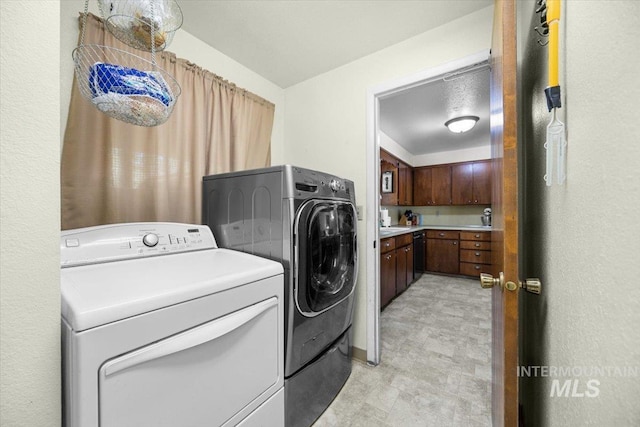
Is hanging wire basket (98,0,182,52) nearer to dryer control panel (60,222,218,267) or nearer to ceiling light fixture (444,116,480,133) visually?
dryer control panel (60,222,218,267)

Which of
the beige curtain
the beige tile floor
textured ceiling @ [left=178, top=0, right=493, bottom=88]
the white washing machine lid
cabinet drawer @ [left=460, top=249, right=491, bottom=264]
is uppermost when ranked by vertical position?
textured ceiling @ [left=178, top=0, right=493, bottom=88]

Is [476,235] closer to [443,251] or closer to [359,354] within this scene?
[443,251]

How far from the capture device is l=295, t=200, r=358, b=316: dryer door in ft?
4.09

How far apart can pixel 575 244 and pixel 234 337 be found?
1016 mm

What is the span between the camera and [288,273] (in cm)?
120

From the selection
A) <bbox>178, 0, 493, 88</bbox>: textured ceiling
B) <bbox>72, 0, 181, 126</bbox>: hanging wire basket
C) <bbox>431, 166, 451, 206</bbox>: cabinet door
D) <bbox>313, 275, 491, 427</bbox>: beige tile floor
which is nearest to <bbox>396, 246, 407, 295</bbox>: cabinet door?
<bbox>313, 275, 491, 427</bbox>: beige tile floor

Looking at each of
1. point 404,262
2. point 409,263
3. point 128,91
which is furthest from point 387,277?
point 128,91

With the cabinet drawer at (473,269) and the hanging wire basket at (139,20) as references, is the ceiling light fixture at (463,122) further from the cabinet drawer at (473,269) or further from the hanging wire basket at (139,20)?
the hanging wire basket at (139,20)

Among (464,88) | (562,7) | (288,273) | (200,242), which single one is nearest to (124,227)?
(200,242)

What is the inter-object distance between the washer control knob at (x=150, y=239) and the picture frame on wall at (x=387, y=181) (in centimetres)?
374

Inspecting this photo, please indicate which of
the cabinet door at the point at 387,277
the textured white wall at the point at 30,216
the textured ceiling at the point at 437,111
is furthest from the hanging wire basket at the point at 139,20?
the cabinet door at the point at 387,277

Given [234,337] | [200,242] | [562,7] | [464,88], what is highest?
[464,88]

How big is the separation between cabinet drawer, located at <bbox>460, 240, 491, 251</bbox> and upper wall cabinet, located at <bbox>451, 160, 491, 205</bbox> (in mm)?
831

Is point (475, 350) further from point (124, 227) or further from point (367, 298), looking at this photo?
point (124, 227)
